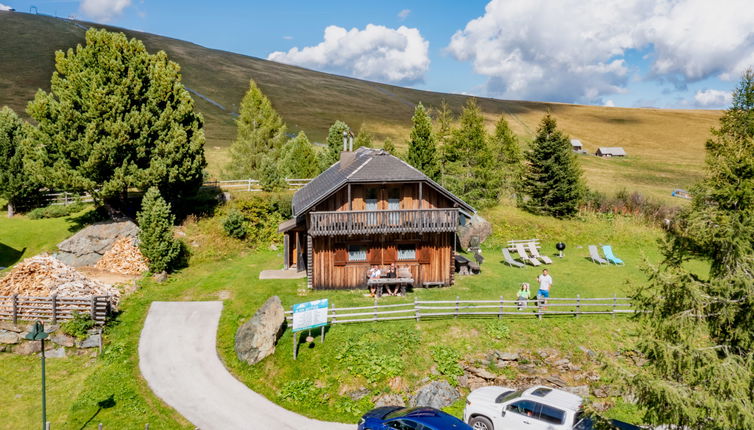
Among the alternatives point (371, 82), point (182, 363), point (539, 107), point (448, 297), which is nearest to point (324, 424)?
point (182, 363)

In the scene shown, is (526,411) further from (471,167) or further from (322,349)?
(471,167)

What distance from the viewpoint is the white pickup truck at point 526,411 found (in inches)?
593

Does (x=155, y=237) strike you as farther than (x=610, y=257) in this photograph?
No

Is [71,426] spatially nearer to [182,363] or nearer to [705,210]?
[182,363]

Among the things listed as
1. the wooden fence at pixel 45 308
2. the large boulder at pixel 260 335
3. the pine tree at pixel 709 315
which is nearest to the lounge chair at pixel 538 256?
the large boulder at pixel 260 335

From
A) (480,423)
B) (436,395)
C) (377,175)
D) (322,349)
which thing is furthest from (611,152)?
(480,423)

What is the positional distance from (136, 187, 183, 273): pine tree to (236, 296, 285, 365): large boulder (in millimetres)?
10712

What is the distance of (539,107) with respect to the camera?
139 meters

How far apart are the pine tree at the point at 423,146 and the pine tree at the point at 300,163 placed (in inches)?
441

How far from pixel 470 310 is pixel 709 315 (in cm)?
1319

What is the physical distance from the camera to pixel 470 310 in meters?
23.2

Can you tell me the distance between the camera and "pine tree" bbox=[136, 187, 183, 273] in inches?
1125

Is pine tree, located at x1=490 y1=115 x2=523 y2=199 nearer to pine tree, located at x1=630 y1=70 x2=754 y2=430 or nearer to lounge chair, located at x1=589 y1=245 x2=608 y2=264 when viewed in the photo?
lounge chair, located at x1=589 y1=245 x2=608 y2=264

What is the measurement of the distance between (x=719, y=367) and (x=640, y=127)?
4695 inches
